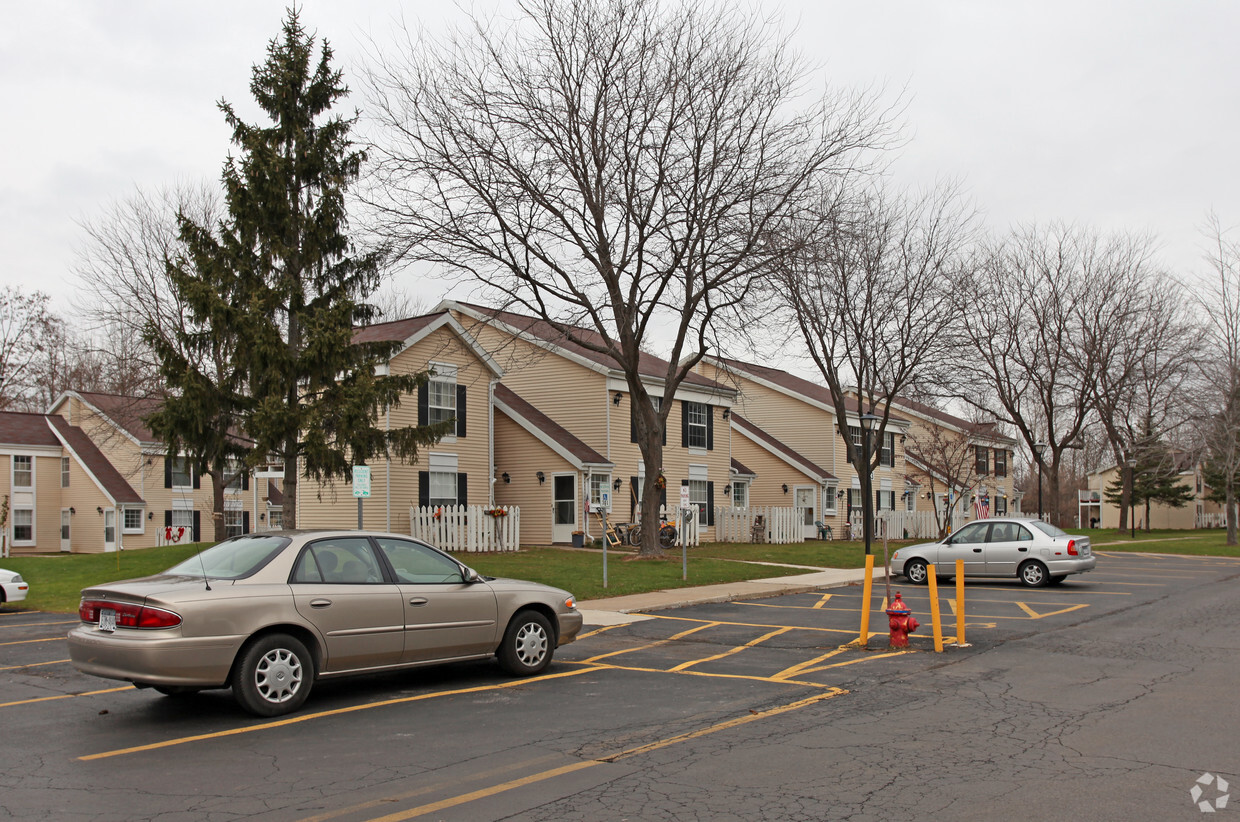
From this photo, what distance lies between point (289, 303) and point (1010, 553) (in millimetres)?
16610

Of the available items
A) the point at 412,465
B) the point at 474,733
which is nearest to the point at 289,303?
the point at 412,465

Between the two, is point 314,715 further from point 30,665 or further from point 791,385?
point 791,385

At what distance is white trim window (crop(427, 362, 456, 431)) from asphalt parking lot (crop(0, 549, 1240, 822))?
16.8 m

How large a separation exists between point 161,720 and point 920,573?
1752 centimetres

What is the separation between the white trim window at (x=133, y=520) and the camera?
4128 centimetres

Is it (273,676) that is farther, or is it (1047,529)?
(1047,529)

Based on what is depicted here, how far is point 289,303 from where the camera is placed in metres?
22.7

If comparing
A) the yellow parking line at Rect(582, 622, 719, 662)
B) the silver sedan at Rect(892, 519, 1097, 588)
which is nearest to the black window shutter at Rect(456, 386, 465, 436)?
the silver sedan at Rect(892, 519, 1097, 588)

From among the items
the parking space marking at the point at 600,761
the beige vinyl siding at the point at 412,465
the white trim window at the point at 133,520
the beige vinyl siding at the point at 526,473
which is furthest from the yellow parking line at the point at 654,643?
the white trim window at the point at 133,520

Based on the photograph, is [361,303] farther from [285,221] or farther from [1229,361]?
[1229,361]

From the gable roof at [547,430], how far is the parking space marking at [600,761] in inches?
902

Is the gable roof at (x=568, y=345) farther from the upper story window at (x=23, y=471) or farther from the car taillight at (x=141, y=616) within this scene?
the car taillight at (x=141, y=616)

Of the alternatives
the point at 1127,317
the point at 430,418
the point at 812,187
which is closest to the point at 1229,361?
the point at 1127,317

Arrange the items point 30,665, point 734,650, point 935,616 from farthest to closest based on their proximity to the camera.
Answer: point 734,650 < point 935,616 < point 30,665
